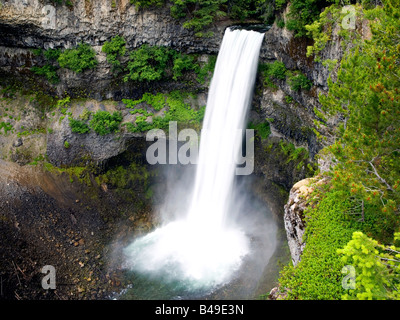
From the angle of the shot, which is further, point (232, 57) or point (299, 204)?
point (232, 57)

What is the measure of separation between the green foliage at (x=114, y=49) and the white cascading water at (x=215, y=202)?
7.25m

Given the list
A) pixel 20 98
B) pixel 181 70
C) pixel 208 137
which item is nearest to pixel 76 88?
pixel 20 98

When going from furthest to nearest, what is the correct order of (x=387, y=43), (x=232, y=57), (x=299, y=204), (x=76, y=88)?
1. (x=76, y=88)
2. (x=232, y=57)
3. (x=299, y=204)
4. (x=387, y=43)

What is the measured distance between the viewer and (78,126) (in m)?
22.3

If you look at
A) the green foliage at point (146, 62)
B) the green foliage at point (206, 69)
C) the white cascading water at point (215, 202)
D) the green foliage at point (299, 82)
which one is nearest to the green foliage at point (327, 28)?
the green foliage at point (299, 82)

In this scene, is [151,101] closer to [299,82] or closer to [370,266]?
[299,82]

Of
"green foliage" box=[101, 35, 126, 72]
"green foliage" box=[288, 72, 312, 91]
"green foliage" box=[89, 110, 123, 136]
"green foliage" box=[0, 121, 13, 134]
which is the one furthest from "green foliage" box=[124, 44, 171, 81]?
"green foliage" box=[288, 72, 312, 91]

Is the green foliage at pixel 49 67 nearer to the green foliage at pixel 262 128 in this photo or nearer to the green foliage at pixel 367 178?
the green foliage at pixel 262 128

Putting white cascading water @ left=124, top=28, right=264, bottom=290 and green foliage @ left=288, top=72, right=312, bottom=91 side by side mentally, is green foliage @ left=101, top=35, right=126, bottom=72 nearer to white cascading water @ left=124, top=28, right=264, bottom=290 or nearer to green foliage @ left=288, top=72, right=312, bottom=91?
white cascading water @ left=124, top=28, right=264, bottom=290

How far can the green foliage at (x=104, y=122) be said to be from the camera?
2216cm

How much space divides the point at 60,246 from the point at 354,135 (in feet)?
60.5

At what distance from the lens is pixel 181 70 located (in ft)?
75.6

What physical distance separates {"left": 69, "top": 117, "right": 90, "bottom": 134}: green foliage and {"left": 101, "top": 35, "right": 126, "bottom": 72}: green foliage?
519 centimetres

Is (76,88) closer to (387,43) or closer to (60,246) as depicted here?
(60,246)
